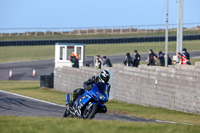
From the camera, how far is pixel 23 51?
59.4m

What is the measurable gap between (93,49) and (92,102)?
4959 centimetres

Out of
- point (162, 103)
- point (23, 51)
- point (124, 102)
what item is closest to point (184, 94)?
point (162, 103)

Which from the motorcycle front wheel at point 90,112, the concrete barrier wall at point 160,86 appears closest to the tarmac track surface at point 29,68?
the concrete barrier wall at point 160,86

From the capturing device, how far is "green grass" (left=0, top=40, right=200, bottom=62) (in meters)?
56.3

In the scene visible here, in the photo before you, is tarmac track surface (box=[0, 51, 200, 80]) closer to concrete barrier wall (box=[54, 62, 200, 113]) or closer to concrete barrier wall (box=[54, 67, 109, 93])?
concrete barrier wall (box=[54, 67, 109, 93])

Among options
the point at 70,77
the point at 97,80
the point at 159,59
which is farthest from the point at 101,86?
the point at 70,77

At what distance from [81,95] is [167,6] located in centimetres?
1515

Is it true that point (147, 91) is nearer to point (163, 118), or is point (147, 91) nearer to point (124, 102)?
point (124, 102)

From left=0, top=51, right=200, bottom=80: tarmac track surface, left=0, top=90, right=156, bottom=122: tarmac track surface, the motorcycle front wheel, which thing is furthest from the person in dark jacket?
left=0, top=51, right=200, bottom=80: tarmac track surface

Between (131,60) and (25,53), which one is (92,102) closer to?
(131,60)

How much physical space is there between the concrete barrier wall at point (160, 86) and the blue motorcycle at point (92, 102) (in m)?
5.71

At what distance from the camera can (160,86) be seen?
17578mm

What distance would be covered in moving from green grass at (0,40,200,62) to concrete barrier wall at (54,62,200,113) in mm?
34213

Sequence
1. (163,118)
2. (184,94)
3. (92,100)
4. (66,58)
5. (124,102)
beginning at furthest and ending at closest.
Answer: (66,58) → (124,102) → (184,94) → (163,118) → (92,100)
